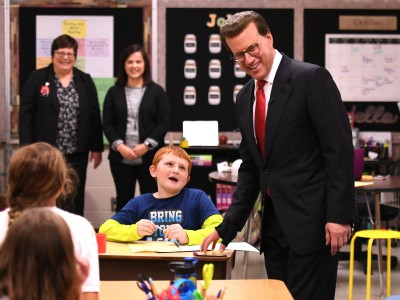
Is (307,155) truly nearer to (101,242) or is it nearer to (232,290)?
(232,290)

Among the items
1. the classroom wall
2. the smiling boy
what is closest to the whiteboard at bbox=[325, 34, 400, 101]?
the classroom wall

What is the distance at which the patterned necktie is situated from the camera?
2922 millimetres

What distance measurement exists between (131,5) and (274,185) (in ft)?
16.9

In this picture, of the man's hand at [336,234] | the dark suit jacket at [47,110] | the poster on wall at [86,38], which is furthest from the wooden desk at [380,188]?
the poster on wall at [86,38]

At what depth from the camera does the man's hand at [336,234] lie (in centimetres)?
274

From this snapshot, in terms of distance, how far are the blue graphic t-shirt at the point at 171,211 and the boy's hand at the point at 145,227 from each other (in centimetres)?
28

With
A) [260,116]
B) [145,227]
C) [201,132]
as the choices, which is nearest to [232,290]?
[260,116]

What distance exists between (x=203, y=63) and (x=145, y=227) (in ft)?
14.8

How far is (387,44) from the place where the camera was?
7.89 m

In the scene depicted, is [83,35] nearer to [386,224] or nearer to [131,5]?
[131,5]

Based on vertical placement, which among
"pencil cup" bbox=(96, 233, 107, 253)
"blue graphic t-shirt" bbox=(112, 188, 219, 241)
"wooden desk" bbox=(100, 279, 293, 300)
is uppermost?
"blue graphic t-shirt" bbox=(112, 188, 219, 241)

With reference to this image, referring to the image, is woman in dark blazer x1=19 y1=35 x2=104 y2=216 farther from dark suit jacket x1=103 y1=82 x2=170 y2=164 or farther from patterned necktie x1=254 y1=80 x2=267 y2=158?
patterned necktie x1=254 y1=80 x2=267 y2=158

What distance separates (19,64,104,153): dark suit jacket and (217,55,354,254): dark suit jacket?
11.3 ft

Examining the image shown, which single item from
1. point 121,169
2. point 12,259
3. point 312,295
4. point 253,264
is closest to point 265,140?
point 312,295
